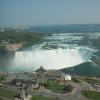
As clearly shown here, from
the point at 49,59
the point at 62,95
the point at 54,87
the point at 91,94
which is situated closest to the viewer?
the point at 62,95

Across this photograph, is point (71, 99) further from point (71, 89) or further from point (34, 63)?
point (34, 63)

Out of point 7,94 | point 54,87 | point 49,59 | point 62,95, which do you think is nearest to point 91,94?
point 62,95

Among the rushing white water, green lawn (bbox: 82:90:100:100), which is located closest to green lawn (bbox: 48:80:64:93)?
green lawn (bbox: 82:90:100:100)

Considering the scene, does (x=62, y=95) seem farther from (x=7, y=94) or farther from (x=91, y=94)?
(x=7, y=94)

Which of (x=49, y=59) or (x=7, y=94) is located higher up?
(x=49, y=59)

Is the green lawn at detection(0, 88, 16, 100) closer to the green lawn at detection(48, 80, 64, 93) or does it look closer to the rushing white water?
the green lawn at detection(48, 80, 64, 93)

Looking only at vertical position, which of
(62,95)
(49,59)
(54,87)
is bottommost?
→ (62,95)

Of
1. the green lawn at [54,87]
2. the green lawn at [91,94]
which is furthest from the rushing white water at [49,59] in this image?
the green lawn at [91,94]

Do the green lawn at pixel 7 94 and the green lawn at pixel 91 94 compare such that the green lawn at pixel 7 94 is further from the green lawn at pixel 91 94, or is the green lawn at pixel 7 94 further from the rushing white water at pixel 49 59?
the rushing white water at pixel 49 59

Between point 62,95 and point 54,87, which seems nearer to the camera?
point 62,95
